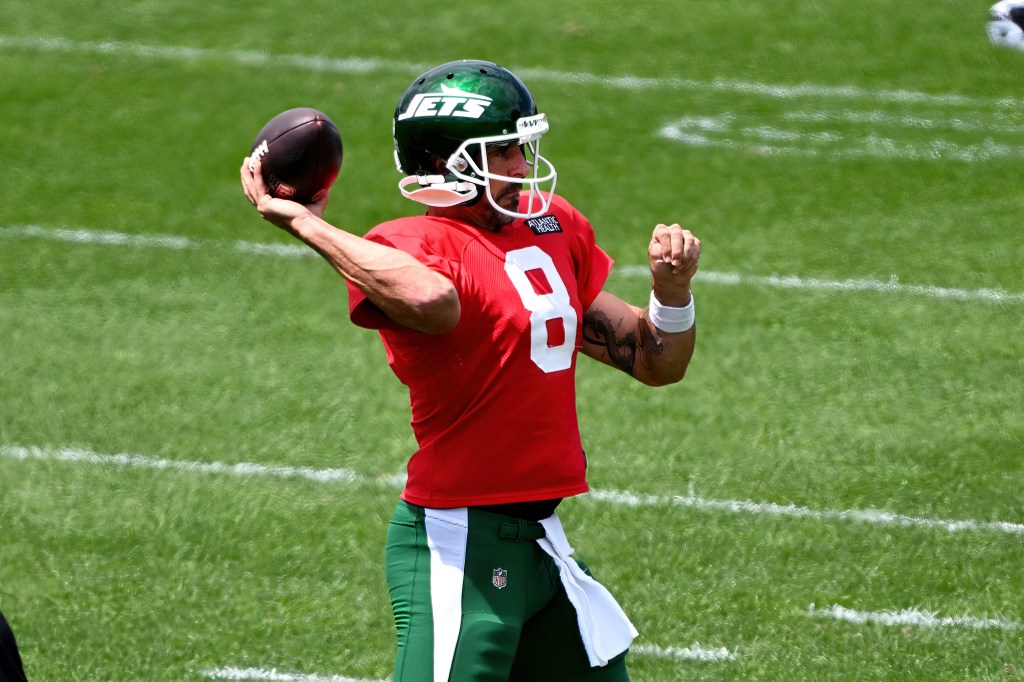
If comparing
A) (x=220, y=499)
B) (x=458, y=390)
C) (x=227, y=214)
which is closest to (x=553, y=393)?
(x=458, y=390)

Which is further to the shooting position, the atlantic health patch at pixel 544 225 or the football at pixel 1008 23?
the football at pixel 1008 23

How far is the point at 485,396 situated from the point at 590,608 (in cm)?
63

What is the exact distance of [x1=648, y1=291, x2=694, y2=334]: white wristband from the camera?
3.83m

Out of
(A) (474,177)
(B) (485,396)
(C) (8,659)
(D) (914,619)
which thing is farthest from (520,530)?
(D) (914,619)

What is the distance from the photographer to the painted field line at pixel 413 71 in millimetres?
10273

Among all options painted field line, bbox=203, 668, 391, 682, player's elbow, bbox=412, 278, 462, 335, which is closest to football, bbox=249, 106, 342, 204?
player's elbow, bbox=412, 278, 462, 335

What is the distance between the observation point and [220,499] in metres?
5.93

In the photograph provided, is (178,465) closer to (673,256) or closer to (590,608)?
(590,608)

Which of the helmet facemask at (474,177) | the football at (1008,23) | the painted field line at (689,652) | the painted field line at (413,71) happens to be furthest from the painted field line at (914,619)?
the painted field line at (413,71)

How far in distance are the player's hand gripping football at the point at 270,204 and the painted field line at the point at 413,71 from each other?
7.02 metres

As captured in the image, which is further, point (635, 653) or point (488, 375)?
point (635, 653)

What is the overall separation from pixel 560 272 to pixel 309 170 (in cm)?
70

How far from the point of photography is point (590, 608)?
3.64 metres

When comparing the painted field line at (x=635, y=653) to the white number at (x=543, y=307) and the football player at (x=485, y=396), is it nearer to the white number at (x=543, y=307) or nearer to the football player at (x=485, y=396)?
the football player at (x=485, y=396)
